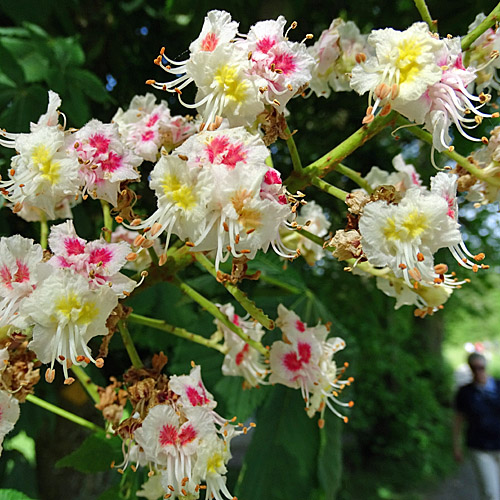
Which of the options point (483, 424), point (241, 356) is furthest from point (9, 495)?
point (483, 424)

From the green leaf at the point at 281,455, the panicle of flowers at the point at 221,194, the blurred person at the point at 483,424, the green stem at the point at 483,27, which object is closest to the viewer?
the panicle of flowers at the point at 221,194

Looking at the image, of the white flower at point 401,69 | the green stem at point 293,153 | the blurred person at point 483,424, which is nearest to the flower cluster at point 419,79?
the white flower at point 401,69

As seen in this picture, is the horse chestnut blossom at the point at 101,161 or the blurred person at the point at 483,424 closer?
the horse chestnut blossom at the point at 101,161

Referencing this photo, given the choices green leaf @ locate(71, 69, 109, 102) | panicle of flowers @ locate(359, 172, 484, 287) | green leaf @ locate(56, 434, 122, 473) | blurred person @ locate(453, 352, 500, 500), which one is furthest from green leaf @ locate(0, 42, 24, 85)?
blurred person @ locate(453, 352, 500, 500)

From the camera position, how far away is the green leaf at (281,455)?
40.8 inches

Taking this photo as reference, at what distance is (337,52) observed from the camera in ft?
2.86

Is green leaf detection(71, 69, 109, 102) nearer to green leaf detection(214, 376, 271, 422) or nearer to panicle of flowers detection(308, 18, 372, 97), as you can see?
panicle of flowers detection(308, 18, 372, 97)

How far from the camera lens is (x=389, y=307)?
287 centimetres

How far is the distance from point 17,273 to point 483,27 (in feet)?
2.06

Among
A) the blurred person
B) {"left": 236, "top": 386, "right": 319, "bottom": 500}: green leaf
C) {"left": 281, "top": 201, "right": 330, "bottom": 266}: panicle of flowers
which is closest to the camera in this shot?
{"left": 281, "top": 201, "right": 330, "bottom": 266}: panicle of flowers

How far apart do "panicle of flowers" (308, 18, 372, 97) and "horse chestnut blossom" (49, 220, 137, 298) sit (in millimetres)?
422

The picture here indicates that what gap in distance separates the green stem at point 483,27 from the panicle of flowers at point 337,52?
179 mm

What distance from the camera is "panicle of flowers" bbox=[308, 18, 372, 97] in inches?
34.0

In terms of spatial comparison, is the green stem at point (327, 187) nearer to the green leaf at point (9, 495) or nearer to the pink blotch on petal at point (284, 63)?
the pink blotch on petal at point (284, 63)
